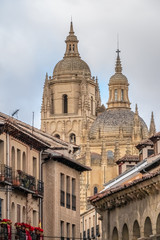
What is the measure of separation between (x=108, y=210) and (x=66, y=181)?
794 cm

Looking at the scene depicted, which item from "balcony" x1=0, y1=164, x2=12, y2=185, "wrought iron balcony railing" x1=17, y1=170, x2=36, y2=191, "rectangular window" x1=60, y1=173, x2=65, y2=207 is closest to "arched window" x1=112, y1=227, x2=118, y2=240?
"wrought iron balcony railing" x1=17, y1=170, x2=36, y2=191

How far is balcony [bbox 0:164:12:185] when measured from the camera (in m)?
59.6

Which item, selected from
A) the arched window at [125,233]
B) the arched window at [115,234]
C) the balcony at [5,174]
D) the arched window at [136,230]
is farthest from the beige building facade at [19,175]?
the arched window at [136,230]

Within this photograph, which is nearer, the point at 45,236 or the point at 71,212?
the point at 45,236

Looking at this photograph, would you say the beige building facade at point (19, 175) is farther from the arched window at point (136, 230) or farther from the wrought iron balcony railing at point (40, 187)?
the arched window at point (136, 230)

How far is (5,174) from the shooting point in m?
60.0

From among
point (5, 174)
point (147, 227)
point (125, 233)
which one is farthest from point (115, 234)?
point (5, 174)

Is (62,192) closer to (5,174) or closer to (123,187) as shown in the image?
(123,187)

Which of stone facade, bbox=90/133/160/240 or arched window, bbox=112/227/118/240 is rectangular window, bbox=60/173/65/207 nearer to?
stone facade, bbox=90/133/160/240

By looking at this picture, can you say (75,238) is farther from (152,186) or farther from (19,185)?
(152,186)

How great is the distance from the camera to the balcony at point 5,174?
59.6 meters

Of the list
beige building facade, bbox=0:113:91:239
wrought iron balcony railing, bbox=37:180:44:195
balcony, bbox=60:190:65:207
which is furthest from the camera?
balcony, bbox=60:190:65:207

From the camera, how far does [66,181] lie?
7481 centimetres

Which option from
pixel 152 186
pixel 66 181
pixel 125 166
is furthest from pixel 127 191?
pixel 125 166
